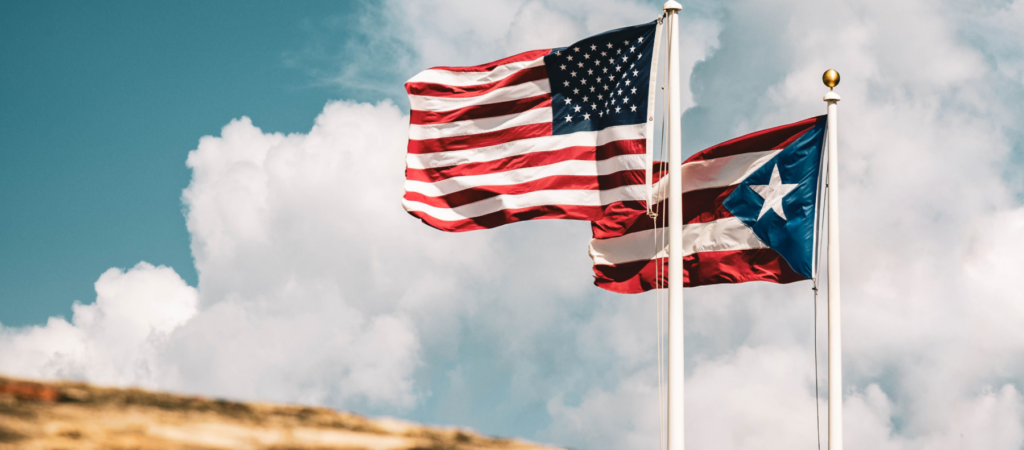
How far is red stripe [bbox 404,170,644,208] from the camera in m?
13.1

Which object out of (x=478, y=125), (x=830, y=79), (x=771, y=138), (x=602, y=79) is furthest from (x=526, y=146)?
(x=830, y=79)

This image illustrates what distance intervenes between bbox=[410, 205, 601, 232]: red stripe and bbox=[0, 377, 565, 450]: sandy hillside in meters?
8.69

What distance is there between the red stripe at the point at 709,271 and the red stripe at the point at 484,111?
10.1 feet

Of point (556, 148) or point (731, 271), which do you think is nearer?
point (556, 148)

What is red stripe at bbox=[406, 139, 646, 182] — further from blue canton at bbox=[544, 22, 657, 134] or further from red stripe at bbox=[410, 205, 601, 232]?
red stripe at bbox=[410, 205, 601, 232]

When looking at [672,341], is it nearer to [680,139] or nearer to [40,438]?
[680,139]

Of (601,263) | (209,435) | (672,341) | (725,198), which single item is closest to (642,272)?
(601,263)

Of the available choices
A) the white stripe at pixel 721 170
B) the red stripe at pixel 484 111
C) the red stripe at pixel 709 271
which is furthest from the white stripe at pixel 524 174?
the red stripe at pixel 709 271

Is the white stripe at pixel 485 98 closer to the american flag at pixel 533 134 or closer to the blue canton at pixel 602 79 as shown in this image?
the american flag at pixel 533 134

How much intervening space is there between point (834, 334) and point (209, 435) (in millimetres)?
12481

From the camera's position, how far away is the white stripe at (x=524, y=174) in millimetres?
13195

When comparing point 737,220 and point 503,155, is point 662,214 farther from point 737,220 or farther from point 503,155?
point 503,155

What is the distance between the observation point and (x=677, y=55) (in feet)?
43.6

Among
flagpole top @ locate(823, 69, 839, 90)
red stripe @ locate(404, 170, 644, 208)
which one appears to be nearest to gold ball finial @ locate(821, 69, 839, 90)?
flagpole top @ locate(823, 69, 839, 90)
